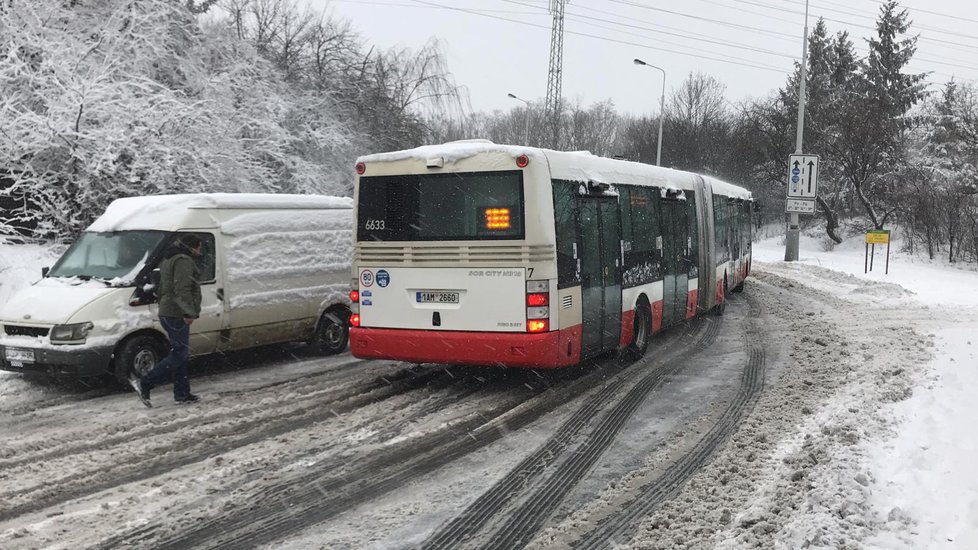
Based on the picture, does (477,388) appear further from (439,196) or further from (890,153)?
(890,153)

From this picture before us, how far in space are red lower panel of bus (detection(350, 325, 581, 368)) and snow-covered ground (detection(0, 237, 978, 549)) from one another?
1.44 feet

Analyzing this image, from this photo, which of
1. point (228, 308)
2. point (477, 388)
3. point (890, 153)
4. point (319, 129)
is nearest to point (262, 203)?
point (228, 308)

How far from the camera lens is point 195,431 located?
7.33 m

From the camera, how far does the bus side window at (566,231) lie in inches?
341

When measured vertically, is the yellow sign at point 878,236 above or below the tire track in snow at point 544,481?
above

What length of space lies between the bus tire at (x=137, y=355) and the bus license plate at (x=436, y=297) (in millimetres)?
3300

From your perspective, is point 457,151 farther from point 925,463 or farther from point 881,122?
point 881,122

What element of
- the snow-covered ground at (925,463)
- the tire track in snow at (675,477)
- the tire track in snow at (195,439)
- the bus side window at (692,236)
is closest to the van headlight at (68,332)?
the tire track in snow at (195,439)

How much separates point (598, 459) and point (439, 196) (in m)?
3.64

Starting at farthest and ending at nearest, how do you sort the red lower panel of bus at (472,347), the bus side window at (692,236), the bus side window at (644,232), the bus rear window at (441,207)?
the bus side window at (692,236)
the bus side window at (644,232)
the bus rear window at (441,207)
the red lower panel of bus at (472,347)

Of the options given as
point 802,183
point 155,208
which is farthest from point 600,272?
point 802,183

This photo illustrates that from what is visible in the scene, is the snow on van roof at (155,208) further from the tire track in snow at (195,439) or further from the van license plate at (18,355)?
the tire track in snow at (195,439)

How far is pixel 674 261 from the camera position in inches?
501

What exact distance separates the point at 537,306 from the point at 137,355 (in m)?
4.70
